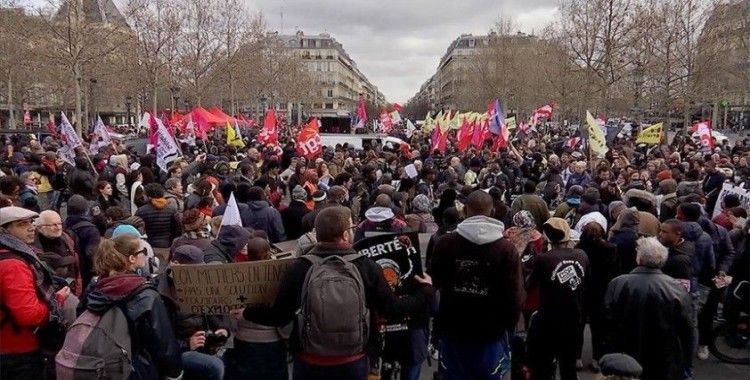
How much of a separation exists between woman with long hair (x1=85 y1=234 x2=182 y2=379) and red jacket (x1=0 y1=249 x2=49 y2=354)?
392 mm

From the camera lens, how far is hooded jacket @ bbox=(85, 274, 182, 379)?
3.44m

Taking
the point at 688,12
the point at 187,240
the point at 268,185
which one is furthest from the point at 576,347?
the point at 688,12

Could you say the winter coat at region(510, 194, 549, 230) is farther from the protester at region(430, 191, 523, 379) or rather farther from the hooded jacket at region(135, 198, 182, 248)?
the hooded jacket at region(135, 198, 182, 248)

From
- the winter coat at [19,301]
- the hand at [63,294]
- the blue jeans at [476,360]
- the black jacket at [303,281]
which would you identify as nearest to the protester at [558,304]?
the blue jeans at [476,360]

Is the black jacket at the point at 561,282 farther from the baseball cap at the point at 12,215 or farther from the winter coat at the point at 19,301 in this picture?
the baseball cap at the point at 12,215

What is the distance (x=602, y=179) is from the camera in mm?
10469

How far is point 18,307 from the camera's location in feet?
12.1

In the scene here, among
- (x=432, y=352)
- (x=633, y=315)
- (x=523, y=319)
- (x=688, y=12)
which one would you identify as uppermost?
(x=688, y=12)

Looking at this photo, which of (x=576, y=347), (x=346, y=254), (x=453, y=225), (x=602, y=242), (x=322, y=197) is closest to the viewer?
(x=346, y=254)

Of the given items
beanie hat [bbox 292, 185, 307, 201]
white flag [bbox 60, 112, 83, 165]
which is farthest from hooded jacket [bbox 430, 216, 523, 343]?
white flag [bbox 60, 112, 83, 165]

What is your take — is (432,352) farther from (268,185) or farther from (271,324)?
(268,185)

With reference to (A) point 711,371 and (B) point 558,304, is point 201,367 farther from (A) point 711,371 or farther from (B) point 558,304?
(A) point 711,371

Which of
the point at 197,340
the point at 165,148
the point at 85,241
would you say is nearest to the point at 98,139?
the point at 165,148

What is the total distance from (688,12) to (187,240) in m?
31.5
